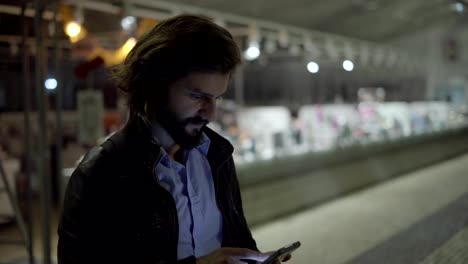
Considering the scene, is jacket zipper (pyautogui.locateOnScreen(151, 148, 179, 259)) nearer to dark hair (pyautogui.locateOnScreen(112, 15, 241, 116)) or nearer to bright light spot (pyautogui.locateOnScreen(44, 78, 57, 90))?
dark hair (pyautogui.locateOnScreen(112, 15, 241, 116))

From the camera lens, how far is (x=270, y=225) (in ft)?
17.4

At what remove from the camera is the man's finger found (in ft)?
4.38

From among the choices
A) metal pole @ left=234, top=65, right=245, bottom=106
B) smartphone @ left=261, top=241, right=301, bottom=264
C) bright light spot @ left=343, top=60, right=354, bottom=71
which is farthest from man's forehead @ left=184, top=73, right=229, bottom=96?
bright light spot @ left=343, top=60, right=354, bottom=71

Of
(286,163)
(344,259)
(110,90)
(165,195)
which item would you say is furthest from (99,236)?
(286,163)

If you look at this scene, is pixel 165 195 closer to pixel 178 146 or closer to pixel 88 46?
pixel 178 146

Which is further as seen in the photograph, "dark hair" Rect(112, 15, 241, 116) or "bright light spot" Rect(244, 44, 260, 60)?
"bright light spot" Rect(244, 44, 260, 60)

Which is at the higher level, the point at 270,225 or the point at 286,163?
the point at 286,163

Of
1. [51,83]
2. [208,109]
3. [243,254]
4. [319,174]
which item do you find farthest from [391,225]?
[208,109]

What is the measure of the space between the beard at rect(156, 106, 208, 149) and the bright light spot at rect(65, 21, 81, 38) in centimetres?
381

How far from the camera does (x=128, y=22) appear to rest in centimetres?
512

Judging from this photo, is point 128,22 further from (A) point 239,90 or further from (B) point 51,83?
(A) point 239,90

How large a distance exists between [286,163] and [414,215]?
1.68 meters

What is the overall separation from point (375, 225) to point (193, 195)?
3595 mm

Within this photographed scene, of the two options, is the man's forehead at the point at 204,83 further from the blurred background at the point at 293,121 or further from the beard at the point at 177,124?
the blurred background at the point at 293,121
